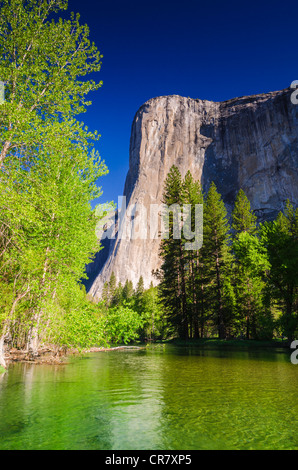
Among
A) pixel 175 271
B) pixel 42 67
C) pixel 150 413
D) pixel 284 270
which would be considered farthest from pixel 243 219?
pixel 150 413

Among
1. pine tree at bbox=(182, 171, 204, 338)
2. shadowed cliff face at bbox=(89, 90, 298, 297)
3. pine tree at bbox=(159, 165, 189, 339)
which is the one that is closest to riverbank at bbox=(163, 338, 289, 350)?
pine tree at bbox=(159, 165, 189, 339)

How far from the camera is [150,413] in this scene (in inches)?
225

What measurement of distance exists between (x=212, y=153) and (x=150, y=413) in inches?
4286

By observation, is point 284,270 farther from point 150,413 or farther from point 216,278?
point 150,413

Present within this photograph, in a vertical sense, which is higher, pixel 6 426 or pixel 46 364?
pixel 6 426

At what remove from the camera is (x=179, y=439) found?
430 cm

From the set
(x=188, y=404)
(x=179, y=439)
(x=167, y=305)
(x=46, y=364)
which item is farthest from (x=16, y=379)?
(x=167, y=305)

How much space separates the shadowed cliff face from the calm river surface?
84.0 m

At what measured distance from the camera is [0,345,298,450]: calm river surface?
167 inches

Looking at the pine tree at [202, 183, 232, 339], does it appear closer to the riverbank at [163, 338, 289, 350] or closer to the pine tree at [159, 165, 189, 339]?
the pine tree at [159, 165, 189, 339]

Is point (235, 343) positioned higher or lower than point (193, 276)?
lower

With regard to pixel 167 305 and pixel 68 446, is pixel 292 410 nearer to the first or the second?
pixel 68 446

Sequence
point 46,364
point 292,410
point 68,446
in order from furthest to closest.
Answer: point 46,364, point 292,410, point 68,446

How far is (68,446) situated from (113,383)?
5.39m
